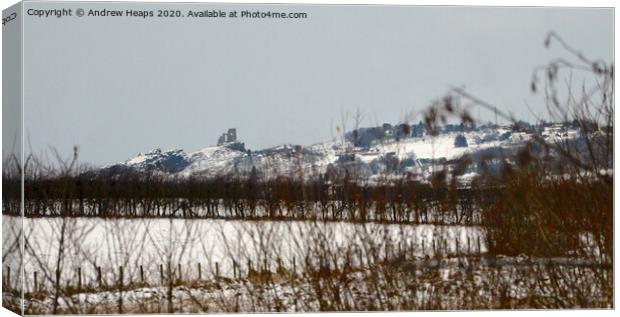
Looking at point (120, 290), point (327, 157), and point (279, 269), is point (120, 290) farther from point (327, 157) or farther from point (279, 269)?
point (327, 157)

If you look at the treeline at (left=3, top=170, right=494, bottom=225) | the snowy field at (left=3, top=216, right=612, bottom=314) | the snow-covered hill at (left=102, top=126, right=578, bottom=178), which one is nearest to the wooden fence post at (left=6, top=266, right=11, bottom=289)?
the snowy field at (left=3, top=216, right=612, bottom=314)

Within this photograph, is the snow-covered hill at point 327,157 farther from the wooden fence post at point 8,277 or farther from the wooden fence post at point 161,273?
the wooden fence post at point 8,277

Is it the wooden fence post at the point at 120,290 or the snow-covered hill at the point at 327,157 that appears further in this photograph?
the snow-covered hill at the point at 327,157

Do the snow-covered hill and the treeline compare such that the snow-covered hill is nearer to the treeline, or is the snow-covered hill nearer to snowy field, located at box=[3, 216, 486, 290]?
the treeline

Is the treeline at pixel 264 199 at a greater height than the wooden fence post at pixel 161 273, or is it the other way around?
the treeline at pixel 264 199

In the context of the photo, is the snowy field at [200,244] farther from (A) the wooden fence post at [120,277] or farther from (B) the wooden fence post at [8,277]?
(B) the wooden fence post at [8,277]

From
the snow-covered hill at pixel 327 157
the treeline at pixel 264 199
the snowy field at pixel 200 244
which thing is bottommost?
the snowy field at pixel 200 244

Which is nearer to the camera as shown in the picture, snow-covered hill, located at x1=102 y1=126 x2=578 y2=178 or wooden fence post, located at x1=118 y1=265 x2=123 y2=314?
wooden fence post, located at x1=118 y1=265 x2=123 y2=314

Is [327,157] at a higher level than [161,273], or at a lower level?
higher

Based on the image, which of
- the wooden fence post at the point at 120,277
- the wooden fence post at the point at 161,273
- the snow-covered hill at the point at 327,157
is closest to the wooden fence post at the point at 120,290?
the wooden fence post at the point at 120,277

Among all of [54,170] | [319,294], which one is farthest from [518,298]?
[54,170]

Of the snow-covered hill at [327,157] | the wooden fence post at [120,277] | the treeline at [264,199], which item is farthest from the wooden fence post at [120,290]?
the snow-covered hill at [327,157]

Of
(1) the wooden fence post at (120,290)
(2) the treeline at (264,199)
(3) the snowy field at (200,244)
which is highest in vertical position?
(2) the treeline at (264,199)

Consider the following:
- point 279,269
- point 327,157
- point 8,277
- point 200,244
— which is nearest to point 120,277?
point 200,244
